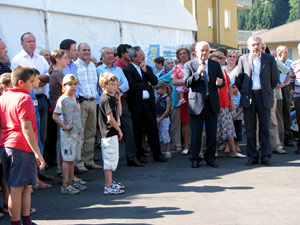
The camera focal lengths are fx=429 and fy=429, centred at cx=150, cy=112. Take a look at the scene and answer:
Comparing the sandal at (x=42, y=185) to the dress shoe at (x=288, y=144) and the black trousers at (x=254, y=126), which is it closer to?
the black trousers at (x=254, y=126)

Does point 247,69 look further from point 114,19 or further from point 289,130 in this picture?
point 114,19

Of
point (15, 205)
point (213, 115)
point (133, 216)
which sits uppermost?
point (213, 115)

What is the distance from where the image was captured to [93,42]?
1255 cm

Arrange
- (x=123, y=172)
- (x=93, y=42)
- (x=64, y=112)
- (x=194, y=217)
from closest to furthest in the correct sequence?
(x=194, y=217), (x=64, y=112), (x=123, y=172), (x=93, y=42)

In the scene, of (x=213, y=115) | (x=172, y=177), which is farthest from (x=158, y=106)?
(x=172, y=177)

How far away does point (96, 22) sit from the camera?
1271cm

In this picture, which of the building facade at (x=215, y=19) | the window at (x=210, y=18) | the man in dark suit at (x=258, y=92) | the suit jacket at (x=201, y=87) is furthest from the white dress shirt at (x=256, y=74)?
the window at (x=210, y=18)

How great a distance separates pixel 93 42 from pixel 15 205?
8.73 m

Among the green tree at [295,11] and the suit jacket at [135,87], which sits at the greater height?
the green tree at [295,11]

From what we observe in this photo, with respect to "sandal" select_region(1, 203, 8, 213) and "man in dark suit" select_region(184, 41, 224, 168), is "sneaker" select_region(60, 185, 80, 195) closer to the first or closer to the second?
"sandal" select_region(1, 203, 8, 213)

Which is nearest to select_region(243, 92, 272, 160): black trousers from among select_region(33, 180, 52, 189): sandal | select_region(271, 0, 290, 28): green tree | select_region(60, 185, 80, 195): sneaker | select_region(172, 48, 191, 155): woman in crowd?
select_region(172, 48, 191, 155): woman in crowd

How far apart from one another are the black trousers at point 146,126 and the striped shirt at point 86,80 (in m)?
1.01

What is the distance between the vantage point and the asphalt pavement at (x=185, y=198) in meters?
4.80

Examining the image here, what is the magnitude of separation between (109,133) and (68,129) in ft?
2.02
